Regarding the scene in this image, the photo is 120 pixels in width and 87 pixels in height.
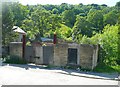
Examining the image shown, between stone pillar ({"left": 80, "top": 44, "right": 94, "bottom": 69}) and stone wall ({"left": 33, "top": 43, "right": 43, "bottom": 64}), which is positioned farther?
stone wall ({"left": 33, "top": 43, "right": 43, "bottom": 64})

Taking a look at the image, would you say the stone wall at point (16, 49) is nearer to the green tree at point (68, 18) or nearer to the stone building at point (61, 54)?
the stone building at point (61, 54)

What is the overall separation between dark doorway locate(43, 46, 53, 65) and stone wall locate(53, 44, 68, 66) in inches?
19.3

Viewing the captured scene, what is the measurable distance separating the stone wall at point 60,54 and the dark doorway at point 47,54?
0.49 m

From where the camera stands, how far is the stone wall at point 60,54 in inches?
765

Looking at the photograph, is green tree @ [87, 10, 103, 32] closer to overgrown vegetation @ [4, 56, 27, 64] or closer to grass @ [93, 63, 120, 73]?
grass @ [93, 63, 120, 73]

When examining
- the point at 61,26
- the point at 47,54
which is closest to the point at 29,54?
the point at 47,54

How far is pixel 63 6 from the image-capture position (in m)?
85.4

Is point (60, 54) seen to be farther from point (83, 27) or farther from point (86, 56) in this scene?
point (83, 27)

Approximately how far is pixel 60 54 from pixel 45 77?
424 cm

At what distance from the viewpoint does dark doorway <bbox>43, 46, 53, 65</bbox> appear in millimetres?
20141

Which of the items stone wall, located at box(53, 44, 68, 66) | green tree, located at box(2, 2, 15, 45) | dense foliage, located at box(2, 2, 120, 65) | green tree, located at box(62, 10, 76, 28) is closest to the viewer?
stone wall, located at box(53, 44, 68, 66)

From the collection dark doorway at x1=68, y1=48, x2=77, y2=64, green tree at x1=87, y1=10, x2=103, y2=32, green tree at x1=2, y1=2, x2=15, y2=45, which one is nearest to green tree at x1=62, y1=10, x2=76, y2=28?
green tree at x1=87, y1=10, x2=103, y2=32

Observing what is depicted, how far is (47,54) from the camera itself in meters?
20.3

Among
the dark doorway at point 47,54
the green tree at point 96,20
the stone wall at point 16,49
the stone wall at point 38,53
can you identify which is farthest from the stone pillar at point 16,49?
the green tree at point 96,20
